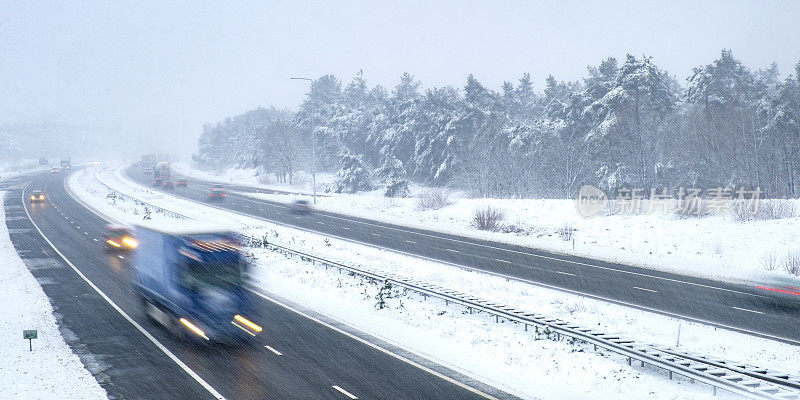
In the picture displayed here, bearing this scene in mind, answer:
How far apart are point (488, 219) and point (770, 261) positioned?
18.2 m

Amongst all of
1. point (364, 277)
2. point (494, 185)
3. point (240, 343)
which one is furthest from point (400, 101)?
point (240, 343)

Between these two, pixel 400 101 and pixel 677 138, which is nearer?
pixel 677 138

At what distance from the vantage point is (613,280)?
23797mm

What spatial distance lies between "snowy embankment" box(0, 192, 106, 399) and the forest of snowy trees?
47.7 metres

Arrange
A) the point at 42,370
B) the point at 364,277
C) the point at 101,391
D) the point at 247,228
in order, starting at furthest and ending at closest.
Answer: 1. the point at 247,228
2. the point at 364,277
3. the point at 42,370
4. the point at 101,391

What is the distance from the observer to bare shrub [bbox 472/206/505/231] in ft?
130

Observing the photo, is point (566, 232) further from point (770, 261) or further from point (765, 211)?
point (770, 261)

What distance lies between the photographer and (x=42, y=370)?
12938 millimetres

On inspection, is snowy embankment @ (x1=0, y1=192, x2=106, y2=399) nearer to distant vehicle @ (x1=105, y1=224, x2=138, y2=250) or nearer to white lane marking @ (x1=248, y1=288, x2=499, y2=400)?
white lane marking @ (x1=248, y1=288, x2=499, y2=400)

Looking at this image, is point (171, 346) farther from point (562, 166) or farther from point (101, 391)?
point (562, 166)

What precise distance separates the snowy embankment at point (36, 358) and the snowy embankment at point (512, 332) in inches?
287

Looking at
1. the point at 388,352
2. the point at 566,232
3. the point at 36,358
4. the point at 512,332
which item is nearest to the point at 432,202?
the point at 566,232

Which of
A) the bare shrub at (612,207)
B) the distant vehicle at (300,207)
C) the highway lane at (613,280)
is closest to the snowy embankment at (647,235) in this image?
the highway lane at (613,280)

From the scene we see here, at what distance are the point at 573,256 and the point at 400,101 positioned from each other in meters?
72.0
